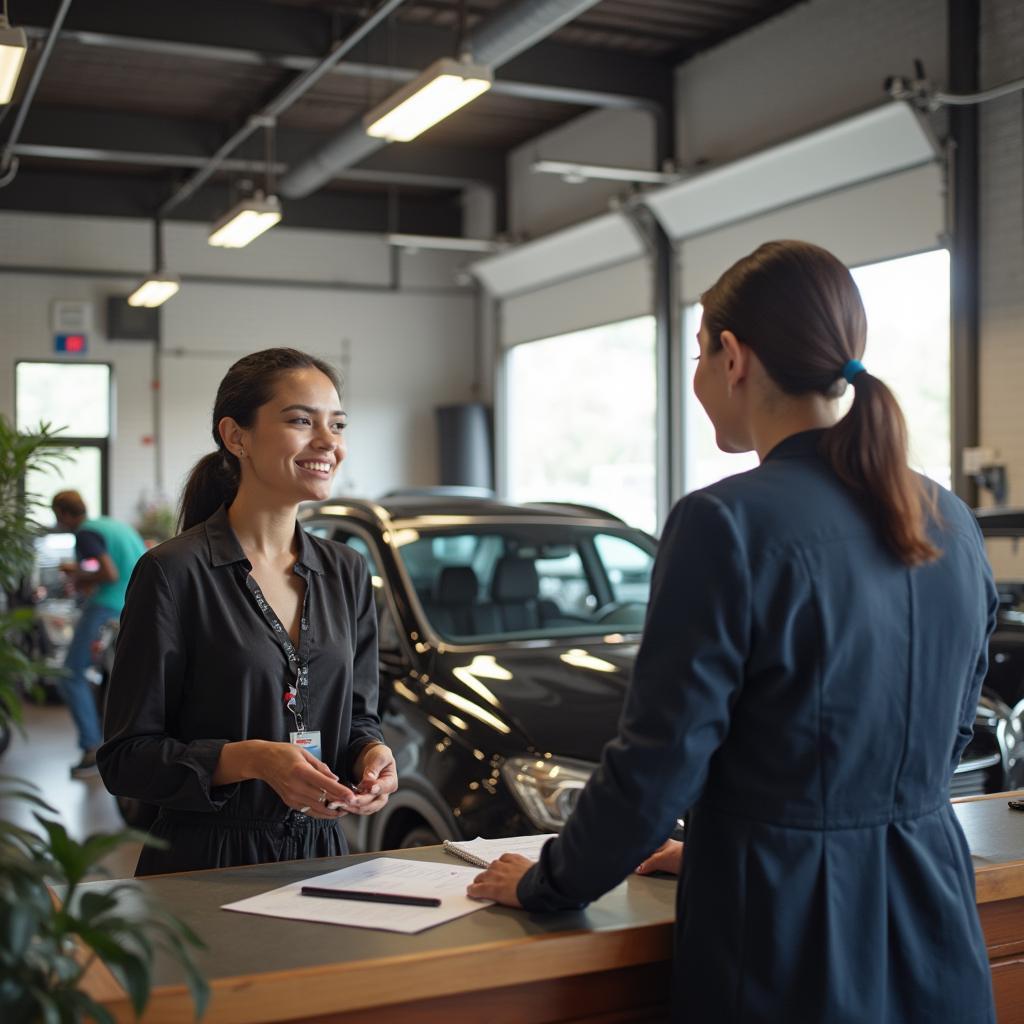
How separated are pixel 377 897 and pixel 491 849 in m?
0.32

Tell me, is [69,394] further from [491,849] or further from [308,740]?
[491,849]

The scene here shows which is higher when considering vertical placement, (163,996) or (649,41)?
(649,41)

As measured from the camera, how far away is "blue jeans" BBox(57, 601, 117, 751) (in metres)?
7.69

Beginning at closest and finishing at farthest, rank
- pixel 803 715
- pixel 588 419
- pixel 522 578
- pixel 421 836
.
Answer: pixel 803 715
pixel 421 836
pixel 522 578
pixel 588 419

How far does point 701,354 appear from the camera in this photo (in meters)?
1.70

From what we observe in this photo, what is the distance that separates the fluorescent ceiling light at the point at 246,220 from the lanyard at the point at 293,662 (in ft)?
25.6

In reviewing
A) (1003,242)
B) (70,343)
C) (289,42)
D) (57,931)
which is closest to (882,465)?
(57,931)

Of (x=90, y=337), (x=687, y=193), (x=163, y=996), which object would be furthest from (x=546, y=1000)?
(x=90, y=337)

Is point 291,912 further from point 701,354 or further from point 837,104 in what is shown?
point 837,104

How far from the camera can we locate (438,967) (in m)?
1.59

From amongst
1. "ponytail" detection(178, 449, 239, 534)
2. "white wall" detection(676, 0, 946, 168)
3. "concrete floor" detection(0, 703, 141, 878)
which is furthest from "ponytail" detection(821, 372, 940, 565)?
"white wall" detection(676, 0, 946, 168)

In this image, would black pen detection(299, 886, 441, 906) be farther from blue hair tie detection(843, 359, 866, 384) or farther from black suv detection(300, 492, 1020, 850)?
black suv detection(300, 492, 1020, 850)

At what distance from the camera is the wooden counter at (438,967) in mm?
1513

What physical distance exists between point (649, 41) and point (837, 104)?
1.85 m
